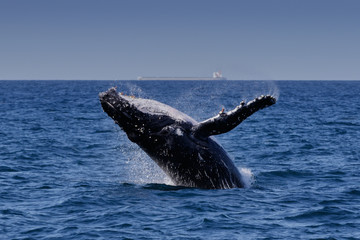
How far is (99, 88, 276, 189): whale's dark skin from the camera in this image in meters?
13.1

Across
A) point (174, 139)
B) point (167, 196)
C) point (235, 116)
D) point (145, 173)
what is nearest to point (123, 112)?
point (174, 139)

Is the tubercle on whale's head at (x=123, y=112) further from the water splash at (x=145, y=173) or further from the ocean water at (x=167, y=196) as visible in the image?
the water splash at (x=145, y=173)

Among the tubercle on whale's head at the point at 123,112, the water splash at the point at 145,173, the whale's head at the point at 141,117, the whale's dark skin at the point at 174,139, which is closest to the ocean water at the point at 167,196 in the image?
the water splash at the point at 145,173

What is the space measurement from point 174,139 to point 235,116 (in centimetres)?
170

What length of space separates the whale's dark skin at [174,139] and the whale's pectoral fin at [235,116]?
55 mm

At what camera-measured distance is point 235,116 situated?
12.3 metres

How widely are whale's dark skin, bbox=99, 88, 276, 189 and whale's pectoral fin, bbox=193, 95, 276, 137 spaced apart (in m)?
0.06

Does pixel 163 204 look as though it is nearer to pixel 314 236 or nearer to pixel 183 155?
pixel 183 155

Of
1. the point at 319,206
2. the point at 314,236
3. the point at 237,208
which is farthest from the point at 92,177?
the point at 314,236

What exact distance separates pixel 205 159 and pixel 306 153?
9227mm

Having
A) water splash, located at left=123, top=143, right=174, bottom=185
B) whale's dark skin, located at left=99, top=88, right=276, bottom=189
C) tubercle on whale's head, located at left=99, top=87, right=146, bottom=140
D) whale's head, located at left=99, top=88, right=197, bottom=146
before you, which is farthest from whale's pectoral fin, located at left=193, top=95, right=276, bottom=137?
water splash, located at left=123, top=143, right=174, bottom=185

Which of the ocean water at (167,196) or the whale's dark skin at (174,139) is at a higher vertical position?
the whale's dark skin at (174,139)

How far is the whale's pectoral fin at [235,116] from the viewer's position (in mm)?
12102

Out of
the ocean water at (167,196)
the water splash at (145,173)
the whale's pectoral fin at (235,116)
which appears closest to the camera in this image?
the ocean water at (167,196)
